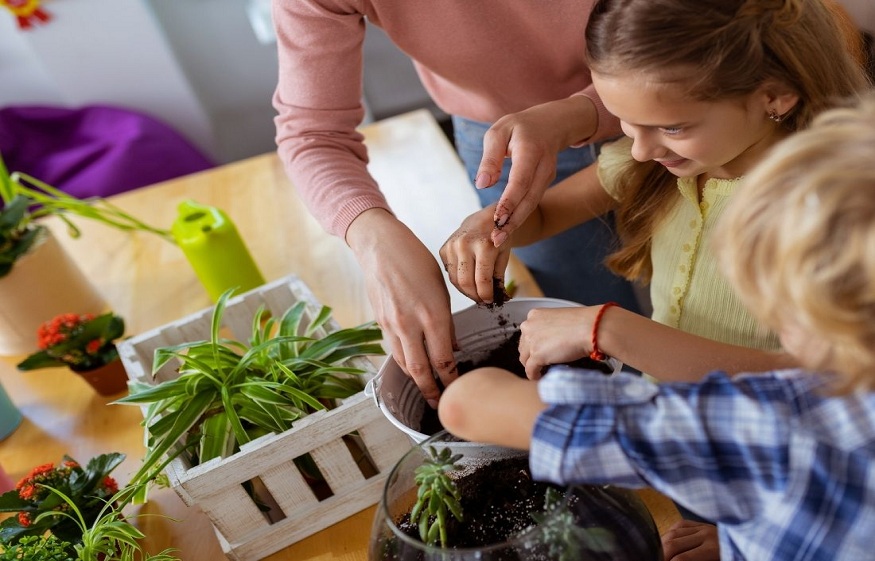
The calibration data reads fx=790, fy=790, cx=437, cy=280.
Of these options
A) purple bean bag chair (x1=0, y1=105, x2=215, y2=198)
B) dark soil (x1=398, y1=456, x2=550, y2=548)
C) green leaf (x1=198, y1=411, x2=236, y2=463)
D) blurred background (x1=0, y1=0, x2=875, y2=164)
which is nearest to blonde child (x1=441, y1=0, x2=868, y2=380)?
dark soil (x1=398, y1=456, x2=550, y2=548)

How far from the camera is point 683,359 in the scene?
0.75 meters

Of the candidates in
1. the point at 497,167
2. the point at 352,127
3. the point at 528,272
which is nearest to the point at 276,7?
the point at 352,127

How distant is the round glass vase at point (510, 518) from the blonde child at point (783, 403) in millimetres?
62

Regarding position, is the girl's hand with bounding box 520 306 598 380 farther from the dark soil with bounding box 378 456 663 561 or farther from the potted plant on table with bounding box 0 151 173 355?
the potted plant on table with bounding box 0 151 173 355

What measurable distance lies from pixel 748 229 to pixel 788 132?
1.26ft

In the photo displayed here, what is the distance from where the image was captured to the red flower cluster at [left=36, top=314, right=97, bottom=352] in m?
1.19

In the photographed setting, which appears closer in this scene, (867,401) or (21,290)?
(867,401)

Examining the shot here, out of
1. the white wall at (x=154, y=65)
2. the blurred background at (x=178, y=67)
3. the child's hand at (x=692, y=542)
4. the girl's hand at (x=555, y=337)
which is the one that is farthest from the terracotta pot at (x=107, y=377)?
the white wall at (x=154, y=65)

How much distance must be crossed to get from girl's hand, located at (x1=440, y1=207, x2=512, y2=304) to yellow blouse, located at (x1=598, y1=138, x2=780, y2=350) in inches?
8.9

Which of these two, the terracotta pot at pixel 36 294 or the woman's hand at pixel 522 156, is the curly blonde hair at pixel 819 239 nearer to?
the woman's hand at pixel 522 156

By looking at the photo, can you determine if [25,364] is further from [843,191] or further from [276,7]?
[843,191]

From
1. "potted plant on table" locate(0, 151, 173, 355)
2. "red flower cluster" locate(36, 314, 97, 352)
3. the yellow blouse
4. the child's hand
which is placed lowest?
the child's hand

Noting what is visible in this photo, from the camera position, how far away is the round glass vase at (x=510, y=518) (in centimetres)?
57

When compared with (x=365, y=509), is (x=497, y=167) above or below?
above
